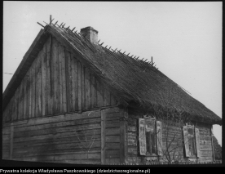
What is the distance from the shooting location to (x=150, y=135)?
1205 cm

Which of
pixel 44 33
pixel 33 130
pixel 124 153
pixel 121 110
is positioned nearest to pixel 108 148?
pixel 124 153

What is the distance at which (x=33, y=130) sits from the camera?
1293cm

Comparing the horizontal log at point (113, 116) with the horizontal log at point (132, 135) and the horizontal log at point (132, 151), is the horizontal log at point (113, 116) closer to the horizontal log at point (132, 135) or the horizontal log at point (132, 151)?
the horizontal log at point (132, 135)

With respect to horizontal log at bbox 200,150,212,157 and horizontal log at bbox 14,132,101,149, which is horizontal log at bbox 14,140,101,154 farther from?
horizontal log at bbox 200,150,212,157

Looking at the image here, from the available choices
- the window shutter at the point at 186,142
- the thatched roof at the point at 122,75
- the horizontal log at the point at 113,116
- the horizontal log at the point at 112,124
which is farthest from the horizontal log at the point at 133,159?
the window shutter at the point at 186,142

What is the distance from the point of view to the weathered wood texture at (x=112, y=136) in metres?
10.2

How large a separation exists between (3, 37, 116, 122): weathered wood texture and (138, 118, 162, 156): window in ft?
5.70

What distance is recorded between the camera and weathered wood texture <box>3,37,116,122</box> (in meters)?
11.2

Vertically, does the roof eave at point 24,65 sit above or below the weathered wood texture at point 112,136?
above

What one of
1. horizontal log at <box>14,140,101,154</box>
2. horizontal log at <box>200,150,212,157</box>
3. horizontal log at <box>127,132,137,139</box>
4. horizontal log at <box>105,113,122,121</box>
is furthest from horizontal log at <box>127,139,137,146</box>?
horizontal log at <box>200,150,212,157</box>

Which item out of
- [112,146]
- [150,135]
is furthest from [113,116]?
[150,135]

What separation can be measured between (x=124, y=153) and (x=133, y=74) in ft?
15.0

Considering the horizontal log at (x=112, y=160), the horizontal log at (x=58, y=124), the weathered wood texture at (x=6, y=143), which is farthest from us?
the weathered wood texture at (x=6, y=143)
